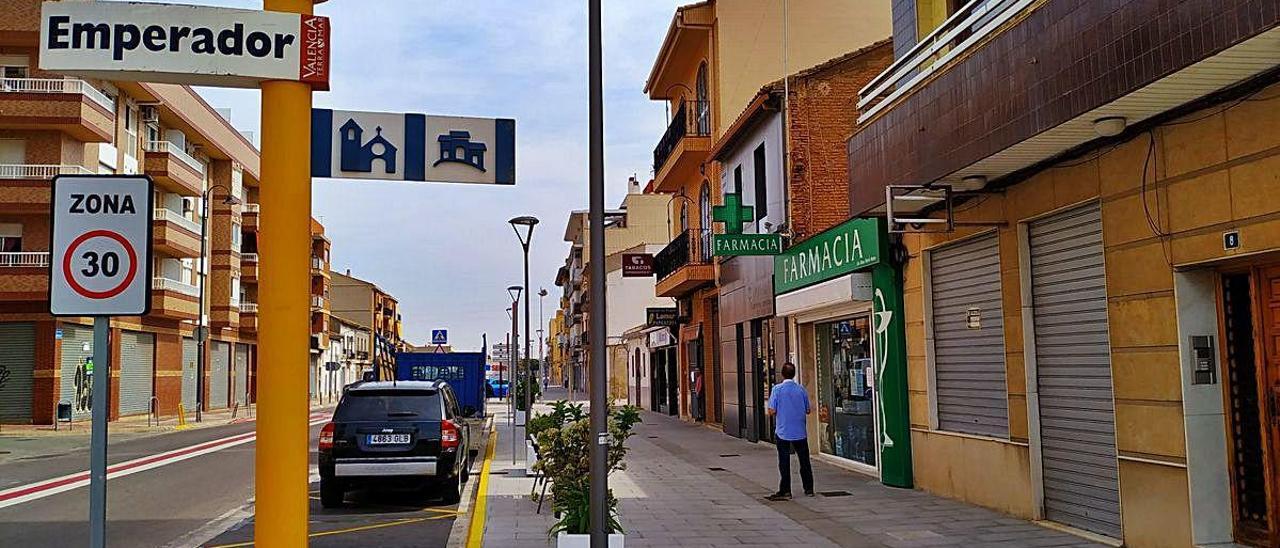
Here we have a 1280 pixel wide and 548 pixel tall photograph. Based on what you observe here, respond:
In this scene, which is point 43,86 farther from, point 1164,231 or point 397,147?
point 1164,231

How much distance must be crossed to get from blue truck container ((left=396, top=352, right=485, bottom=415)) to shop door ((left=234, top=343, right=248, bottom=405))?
2153 cm

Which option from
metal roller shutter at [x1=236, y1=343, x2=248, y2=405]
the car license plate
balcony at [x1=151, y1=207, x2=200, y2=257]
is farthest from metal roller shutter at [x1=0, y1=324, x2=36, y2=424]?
the car license plate

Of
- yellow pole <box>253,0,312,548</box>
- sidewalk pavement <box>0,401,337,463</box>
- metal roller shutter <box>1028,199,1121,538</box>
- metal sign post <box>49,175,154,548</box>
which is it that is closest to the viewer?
metal sign post <box>49,175,154,548</box>

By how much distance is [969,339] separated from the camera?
12.4m

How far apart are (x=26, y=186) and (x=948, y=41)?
101ft

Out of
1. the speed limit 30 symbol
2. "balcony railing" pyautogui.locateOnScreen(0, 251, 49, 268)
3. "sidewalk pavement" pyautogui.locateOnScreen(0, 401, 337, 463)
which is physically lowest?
"sidewalk pavement" pyautogui.locateOnScreen(0, 401, 337, 463)

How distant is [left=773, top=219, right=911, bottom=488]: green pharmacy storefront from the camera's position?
549 inches

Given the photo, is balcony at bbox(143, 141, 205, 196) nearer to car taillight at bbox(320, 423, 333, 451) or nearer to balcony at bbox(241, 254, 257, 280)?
balcony at bbox(241, 254, 257, 280)

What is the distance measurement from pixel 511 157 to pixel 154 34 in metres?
1.82

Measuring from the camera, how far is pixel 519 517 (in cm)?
1149

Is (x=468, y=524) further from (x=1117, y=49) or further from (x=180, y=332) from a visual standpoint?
(x=180, y=332)

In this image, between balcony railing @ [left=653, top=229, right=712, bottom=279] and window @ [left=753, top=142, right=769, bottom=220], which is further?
balcony railing @ [left=653, top=229, right=712, bottom=279]

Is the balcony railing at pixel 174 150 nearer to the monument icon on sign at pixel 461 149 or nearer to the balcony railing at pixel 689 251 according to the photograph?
the balcony railing at pixel 689 251

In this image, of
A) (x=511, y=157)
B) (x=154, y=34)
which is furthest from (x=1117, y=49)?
(x=154, y=34)
